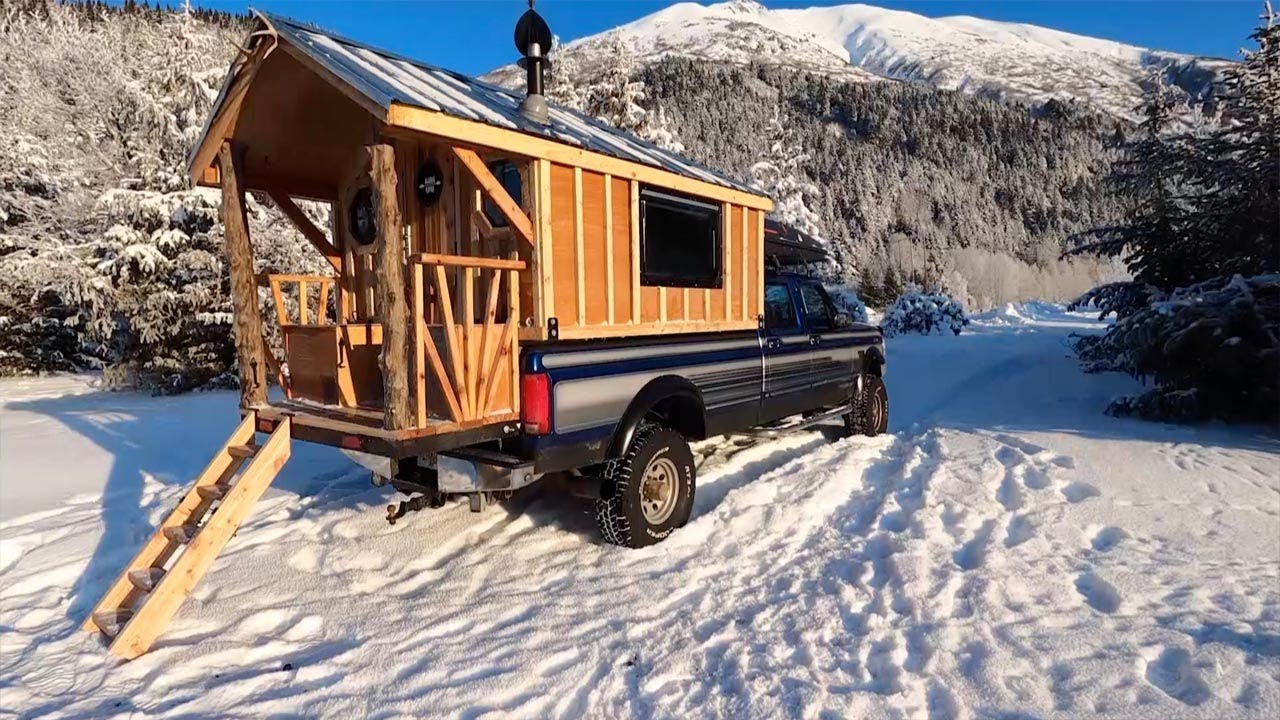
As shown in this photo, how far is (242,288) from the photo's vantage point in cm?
457

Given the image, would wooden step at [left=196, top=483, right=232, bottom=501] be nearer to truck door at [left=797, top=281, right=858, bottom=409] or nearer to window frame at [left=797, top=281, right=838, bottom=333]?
truck door at [left=797, top=281, right=858, bottom=409]

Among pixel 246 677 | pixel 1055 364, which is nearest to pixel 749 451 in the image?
pixel 246 677

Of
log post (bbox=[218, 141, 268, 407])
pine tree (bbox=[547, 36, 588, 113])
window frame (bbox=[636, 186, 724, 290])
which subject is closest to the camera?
log post (bbox=[218, 141, 268, 407])

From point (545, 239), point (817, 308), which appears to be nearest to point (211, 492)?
point (545, 239)

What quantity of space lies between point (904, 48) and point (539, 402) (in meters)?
153

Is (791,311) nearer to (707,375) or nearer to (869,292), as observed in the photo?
(707,375)

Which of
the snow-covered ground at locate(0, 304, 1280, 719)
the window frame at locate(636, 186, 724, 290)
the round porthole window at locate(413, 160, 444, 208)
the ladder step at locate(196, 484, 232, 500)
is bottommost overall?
the snow-covered ground at locate(0, 304, 1280, 719)

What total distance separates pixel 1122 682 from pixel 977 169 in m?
77.6

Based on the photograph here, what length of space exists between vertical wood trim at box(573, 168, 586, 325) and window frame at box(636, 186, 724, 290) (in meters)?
0.56

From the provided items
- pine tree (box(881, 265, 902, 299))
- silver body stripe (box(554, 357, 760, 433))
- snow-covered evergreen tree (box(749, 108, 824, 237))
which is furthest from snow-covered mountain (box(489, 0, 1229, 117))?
silver body stripe (box(554, 357, 760, 433))

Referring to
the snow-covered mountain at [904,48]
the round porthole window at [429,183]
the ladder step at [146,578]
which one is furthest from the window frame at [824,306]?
the snow-covered mountain at [904,48]

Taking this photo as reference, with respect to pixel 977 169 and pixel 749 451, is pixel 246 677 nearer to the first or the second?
pixel 749 451

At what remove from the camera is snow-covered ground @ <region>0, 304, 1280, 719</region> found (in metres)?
2.72

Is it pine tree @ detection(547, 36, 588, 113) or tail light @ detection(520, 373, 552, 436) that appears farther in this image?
pine tree @ detection(547, 36, 588, 113)
